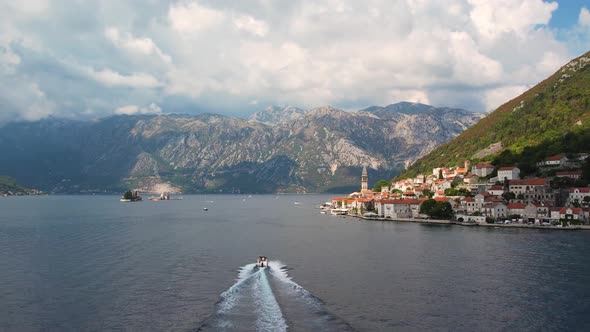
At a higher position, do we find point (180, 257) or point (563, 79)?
point (563, 79)

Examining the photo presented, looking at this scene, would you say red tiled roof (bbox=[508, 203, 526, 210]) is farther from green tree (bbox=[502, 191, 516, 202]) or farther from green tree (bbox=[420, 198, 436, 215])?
green tree (bbox=[420, 198, 436, 215])

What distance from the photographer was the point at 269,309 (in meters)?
34.8

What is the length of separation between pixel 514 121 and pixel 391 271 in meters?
155

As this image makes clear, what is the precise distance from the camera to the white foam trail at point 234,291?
35844mm

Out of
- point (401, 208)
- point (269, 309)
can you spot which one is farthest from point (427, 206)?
point (269, 309)

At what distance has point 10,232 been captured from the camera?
9062 centimetres

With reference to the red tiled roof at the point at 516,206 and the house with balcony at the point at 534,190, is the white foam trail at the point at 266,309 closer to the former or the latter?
the red tiled roof at the point at 516,206

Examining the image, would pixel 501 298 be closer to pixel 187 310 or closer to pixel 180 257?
pixel 187 310

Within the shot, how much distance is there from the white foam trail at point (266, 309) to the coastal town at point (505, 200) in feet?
242

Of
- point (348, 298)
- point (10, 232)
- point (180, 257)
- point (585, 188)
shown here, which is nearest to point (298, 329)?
point (348, 298)

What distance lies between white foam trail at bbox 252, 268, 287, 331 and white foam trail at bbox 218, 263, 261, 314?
156cm

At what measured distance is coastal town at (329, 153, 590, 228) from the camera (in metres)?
99.2

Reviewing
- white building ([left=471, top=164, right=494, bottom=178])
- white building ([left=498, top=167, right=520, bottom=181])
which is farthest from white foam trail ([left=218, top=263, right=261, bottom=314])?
white building ([left=471, top=164, right=494, bottom=178])

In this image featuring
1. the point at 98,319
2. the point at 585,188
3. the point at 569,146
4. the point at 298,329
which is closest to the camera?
the point at 298,329
